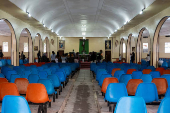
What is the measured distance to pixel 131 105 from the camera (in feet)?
11.2

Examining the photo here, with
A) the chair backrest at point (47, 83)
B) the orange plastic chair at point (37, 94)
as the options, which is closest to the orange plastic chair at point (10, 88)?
the orange plastic chair at point (37, 94)

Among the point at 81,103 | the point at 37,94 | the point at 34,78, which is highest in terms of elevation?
Result: the point at 34,78

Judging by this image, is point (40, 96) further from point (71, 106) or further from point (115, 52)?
point (115, 52)

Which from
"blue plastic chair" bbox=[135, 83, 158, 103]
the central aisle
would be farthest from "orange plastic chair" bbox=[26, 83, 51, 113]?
"blue plastic chair" bbox=[135, 83, 158, 103]

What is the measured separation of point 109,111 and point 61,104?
1.74 metres

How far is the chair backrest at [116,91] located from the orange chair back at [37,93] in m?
1.72

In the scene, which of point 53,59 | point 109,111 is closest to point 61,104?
point 109,111

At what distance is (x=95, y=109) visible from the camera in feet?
22.6

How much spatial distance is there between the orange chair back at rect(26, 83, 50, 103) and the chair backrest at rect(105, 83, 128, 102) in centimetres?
172

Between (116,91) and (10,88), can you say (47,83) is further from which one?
(116,91)

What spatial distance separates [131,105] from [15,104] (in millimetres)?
1997

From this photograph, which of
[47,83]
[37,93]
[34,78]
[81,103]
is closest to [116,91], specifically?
[37,93]

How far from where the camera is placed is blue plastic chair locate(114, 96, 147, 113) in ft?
11.1

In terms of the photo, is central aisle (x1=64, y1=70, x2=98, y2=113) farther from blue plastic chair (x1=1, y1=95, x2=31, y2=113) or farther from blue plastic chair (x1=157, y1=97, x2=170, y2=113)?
blue plastic chair (x1=157, y1=97, x2=170, y2=113)
